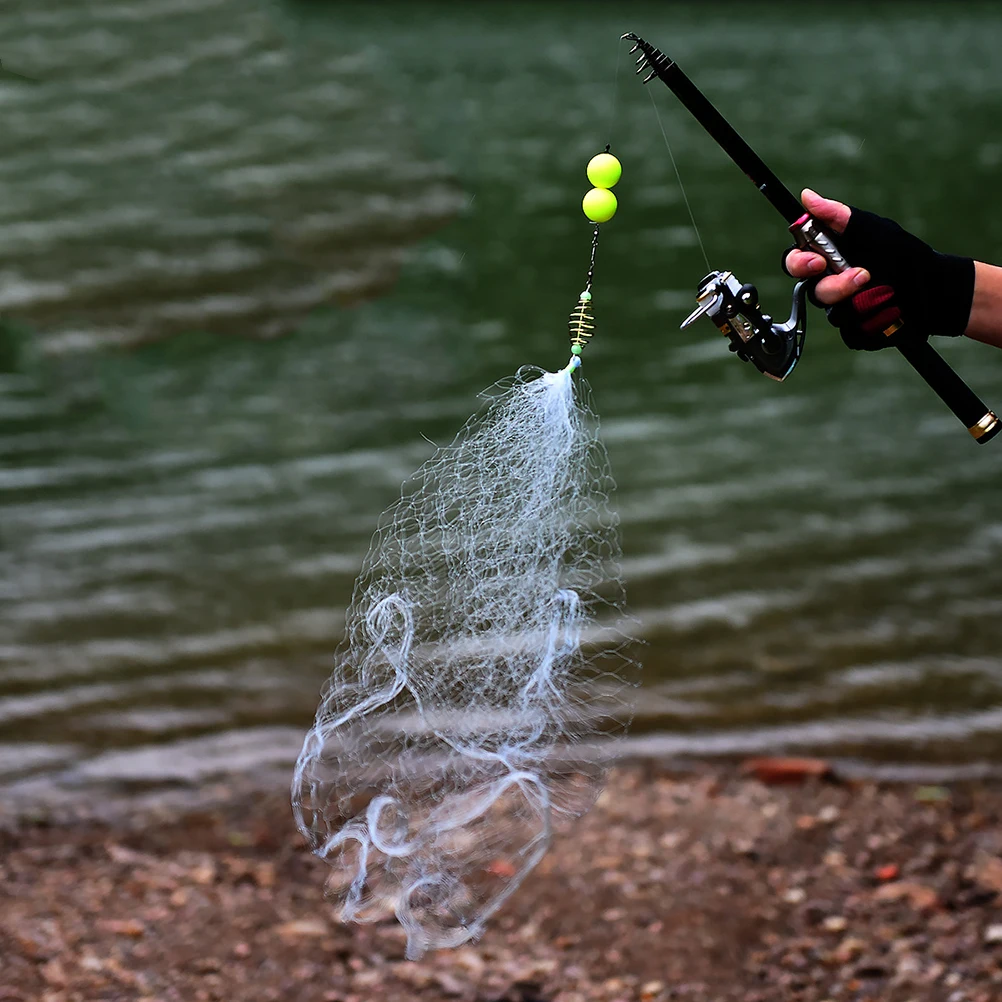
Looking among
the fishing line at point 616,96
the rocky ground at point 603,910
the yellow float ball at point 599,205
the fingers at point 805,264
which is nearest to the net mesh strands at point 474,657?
the yellow float ball at point 599,205

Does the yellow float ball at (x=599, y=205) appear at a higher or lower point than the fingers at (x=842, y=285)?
higher

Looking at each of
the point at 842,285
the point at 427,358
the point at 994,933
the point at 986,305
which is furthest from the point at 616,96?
the point at 994,933

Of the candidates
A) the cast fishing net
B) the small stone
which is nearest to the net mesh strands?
the cast fishing net

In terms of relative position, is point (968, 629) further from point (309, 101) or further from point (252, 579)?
point (309, 101)

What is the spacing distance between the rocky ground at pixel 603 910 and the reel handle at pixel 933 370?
4.83ft

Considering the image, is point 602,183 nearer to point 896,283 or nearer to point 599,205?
point 599,205

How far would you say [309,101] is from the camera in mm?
6348

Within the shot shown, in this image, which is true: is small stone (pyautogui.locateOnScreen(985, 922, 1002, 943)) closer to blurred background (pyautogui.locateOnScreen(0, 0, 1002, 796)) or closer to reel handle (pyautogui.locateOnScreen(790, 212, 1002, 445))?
blurred background (pyautogui.locateOnScreen(0, 0, 1002, 796))

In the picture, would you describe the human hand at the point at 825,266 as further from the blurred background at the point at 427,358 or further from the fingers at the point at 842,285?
the blurred background at the point at 427,358

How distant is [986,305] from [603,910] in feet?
6.31

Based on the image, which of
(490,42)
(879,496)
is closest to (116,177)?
(490,42)

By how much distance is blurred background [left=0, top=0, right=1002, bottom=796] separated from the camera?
421 centimetres

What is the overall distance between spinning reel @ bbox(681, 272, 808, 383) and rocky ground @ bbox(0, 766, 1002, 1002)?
5.46 ft

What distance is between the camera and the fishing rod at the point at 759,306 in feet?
5.81
